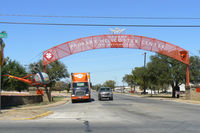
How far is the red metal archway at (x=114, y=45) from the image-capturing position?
34500 mm

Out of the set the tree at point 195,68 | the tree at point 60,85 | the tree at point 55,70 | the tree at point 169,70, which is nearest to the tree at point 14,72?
the tree at point 55,70

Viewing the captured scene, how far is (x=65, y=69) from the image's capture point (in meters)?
54.4

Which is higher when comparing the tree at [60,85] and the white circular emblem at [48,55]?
the white circular emblem at [48,55]

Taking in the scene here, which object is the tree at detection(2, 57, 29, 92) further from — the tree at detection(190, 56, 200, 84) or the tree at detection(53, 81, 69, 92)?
the tree at detection(53, 81, 69, 92)

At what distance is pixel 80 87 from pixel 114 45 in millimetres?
8501

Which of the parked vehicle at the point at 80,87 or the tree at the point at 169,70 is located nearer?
the parked vehicle at the point at 80,87

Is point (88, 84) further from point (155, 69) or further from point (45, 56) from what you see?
point (155, 69)

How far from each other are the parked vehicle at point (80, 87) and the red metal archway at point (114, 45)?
16.5ft

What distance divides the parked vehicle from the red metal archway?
16.5ft

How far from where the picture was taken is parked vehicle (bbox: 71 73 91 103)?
30.3m

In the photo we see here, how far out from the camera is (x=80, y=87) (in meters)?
30.7

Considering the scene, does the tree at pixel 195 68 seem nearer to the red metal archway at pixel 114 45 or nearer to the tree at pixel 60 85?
the red metal archway at pixel 114 45

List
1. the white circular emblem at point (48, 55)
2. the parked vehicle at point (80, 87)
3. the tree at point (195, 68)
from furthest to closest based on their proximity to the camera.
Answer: the tree at point (195, 68) → the white circular emblem at point (48, 55) → the parked vehicle at point (80, 87)

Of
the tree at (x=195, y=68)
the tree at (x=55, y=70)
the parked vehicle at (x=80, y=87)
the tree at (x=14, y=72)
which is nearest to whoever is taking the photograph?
the parked vehicle at (x=80, y=87)
